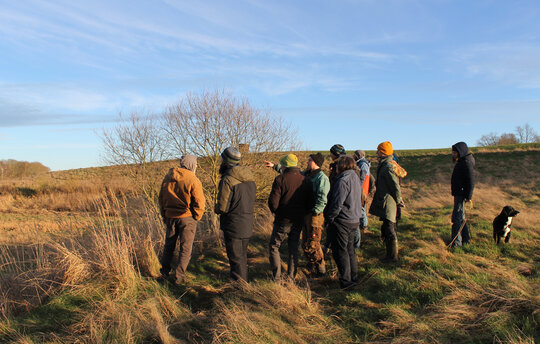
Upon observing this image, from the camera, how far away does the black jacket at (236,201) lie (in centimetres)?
439

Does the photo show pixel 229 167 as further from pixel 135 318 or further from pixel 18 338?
pixel 18 338

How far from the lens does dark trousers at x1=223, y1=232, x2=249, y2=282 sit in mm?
4578

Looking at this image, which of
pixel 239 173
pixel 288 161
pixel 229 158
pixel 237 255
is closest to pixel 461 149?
pixel 288 161

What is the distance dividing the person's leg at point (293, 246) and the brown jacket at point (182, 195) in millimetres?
1335

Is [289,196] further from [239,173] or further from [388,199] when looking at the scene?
[388,199]

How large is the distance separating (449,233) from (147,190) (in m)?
11.9

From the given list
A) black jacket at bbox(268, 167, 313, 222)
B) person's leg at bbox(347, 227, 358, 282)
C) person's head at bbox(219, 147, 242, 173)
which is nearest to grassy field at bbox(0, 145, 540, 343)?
person's leg at bbox(347, 227, 358, 282)

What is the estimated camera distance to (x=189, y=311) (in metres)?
4.08

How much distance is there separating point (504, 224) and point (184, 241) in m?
5.07

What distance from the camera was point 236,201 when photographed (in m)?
Answer: 4.47

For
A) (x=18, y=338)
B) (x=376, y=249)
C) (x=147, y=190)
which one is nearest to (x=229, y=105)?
(x=147, y=190)

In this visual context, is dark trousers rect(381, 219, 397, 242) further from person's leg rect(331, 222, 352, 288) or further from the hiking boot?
person's leg rect(331, 222, 352, 288)

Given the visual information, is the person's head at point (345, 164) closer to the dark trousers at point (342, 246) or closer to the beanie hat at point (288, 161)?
the beanie hat at point (288, 161)

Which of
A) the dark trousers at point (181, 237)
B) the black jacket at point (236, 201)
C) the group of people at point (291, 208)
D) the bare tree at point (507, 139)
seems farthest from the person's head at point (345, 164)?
the bare tree at point (507, 139)
